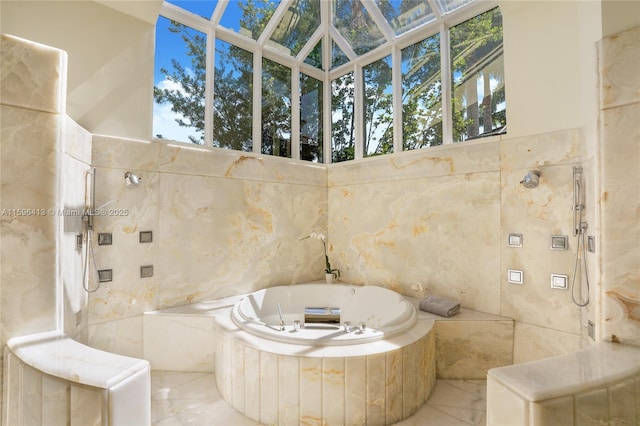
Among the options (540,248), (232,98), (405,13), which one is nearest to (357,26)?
(405,13)

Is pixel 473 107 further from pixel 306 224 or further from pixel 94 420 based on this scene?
pixel 94 420

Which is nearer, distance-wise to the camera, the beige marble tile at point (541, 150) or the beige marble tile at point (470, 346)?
the beige marble tile at point (541, 150)

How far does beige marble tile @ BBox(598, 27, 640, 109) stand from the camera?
4.42ft

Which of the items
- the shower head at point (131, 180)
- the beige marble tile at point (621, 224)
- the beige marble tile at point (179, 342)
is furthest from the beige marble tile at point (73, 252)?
the beige marble tile at point (621, 224)

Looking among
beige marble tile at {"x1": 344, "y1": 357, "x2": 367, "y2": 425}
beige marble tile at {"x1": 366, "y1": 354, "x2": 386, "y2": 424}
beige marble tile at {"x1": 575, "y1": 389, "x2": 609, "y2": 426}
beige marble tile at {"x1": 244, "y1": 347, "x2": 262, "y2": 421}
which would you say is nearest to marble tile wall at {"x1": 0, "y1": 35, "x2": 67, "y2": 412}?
beige marble tile at {"x1": 244, "y1": 347, "x2": 262, "y2": 421}

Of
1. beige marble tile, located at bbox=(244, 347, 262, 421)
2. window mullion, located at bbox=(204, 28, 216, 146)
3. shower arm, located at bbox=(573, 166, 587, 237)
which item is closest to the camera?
beige marble tile, located at bbox=(244, 347, 262, 421)

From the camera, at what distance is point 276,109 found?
3.50 m

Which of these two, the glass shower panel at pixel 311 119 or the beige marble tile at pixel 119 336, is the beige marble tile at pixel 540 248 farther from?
the beige marble tile at pixel 119 336

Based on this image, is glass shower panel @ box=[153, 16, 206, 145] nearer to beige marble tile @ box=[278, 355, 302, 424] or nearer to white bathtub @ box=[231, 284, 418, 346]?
white bathtub @ box=[231, 284, 418, 346]

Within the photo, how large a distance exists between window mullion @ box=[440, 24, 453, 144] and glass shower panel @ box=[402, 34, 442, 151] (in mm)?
51

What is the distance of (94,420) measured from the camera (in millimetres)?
1058

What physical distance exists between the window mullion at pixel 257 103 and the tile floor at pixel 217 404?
7.45ft

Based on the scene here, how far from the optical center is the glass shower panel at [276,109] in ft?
11.2

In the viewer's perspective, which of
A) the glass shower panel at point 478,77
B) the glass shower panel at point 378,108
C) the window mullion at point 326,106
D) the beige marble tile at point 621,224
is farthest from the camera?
the window mullion at point 326,106
